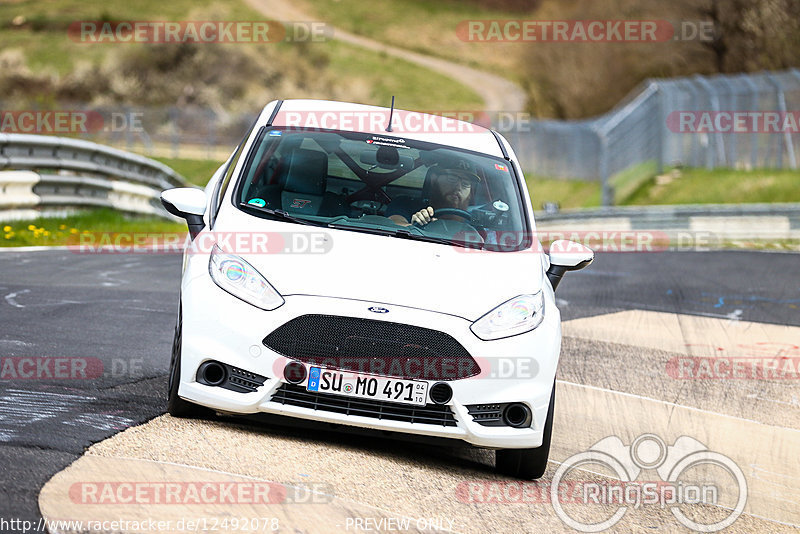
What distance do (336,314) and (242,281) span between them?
1.70 feet

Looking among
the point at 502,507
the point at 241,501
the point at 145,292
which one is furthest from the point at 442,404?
the point at 145,292

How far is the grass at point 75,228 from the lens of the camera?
46.5 feet

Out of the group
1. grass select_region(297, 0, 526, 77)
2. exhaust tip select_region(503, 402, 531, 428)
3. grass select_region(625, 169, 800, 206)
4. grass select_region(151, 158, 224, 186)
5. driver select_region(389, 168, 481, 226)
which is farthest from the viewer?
grass select_region(297, 0, 526, 77)

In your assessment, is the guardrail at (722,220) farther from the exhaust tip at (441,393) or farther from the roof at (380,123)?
the exhaust tip at (441,393)

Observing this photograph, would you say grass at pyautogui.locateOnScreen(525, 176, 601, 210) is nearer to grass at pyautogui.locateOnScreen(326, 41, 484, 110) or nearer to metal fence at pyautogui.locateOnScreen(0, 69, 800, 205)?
metal fence at pyautogui.locateOnScreen(0, 69, 800, 205)

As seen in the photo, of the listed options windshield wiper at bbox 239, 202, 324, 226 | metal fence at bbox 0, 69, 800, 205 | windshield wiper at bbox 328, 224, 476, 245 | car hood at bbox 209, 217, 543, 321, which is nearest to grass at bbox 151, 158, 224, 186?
metal fence at bbox 0, 69, 800, 205

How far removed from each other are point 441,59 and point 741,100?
7051 cm

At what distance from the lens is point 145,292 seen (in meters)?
10.6

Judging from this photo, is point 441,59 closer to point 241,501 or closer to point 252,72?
point 252,72

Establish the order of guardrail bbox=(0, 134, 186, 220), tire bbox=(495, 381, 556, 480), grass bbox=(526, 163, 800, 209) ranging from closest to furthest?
1. tire bbox=(495, 381, 556, 480)
2. guardrail bbox=(0, 134, 186, 220)
3. grass bbox=(526, 163, 800, 209)

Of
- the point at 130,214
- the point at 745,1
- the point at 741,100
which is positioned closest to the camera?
the point at 130,214

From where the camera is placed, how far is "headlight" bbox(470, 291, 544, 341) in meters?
5.61

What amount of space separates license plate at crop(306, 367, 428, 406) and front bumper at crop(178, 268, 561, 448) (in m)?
0.12

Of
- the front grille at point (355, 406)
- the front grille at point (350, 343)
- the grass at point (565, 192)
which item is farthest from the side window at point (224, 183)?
the grass at point (565, 192)
